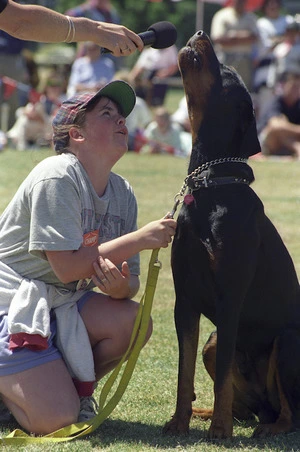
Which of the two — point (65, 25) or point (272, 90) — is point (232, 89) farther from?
point (272, 90)

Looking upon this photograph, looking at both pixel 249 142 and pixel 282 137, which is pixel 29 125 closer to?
pixel 282 137

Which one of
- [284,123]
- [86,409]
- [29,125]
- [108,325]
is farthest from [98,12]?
[86,409]

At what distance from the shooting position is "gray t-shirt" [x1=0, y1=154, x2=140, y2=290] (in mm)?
3592

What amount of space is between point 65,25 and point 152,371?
1.84 m

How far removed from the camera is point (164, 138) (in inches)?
538

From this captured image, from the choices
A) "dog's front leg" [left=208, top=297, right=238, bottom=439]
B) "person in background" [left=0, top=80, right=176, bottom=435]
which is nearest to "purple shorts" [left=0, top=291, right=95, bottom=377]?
"person in background" [left=0, top=80, right=176, bottom=435]

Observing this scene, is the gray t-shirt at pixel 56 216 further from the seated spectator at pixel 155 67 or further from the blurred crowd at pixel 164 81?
the seated spectator at pixel 155 67

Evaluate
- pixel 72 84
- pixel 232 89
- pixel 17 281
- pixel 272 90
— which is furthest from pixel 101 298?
pixel 272 90

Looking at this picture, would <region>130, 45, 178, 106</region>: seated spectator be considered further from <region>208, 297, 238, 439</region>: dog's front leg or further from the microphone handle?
<region>208, 297, 238, 439</region>: dog's front leg

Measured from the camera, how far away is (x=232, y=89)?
372 cm

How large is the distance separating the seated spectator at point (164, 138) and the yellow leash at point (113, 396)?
9.76 metres

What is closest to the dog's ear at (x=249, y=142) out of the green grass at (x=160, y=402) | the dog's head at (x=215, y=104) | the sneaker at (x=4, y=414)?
the dog's head at (x=215, y=104)

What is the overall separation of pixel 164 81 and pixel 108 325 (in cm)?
1470

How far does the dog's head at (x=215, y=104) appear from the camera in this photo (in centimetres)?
370
